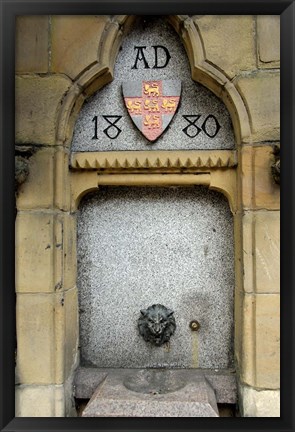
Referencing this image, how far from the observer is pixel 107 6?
186 centimetres

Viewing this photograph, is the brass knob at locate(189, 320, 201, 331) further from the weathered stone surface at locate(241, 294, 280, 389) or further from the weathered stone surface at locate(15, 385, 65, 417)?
the weathered stone surface at locate(15, 385, 65, 417)

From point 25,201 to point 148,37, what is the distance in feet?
4.17

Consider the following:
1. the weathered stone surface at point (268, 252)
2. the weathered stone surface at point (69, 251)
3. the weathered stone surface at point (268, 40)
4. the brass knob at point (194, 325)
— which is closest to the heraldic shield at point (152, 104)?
the weathered stone surface at point (268, 40)

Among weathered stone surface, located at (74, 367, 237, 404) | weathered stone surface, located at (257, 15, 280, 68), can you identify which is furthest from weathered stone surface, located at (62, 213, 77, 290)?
weathered stone surface, located at (257, 15, 280, 68)

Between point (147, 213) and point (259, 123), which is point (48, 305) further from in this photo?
point (259, 123)

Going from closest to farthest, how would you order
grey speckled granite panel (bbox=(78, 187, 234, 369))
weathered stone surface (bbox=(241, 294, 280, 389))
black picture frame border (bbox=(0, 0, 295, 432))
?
black picture frame border (bbox=(0, 0, 295, 432)) < weathered stone surface (bbox=(241, 294, 280, 389)) < grey speckled granite panel (bbox=(78, 187, 234, 369))

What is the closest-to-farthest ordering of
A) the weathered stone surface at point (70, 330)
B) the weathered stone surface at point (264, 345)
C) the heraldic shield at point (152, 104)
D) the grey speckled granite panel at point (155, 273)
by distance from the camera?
the weathered stone surface at point (264, 345) → the weathered stone surface at point (70, 330) → the heraldic shield at point (152, 104) → the grey speckled granite panel at point (155, 273)

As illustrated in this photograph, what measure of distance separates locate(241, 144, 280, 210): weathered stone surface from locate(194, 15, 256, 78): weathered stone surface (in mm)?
461

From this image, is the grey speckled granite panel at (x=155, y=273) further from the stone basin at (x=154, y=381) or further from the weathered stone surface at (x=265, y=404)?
the weathered stone surface at (x=265, y=404)

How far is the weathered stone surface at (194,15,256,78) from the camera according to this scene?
94.1 inches

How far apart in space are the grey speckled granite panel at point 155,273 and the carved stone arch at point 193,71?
0.50m

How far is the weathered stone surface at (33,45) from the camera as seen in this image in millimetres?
2418

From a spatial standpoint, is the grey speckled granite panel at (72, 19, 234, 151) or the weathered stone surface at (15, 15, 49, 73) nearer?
the weathered stone surface at (15, 15, 49, 73)

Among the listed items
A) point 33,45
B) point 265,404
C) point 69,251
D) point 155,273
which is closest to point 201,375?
point 265,404
